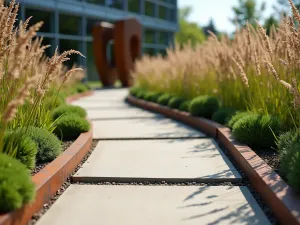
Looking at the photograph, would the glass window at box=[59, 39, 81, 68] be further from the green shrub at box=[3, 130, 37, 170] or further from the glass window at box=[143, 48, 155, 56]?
the green shrub at box=[3, 130, 37, 170]

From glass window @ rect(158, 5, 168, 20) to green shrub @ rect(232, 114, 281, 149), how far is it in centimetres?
2865

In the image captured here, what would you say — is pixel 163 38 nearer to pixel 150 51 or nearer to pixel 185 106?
pixel 150 51

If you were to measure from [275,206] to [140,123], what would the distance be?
4.59 meters

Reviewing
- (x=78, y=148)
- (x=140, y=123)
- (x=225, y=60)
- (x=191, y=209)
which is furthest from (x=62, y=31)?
(x=191, y=209)

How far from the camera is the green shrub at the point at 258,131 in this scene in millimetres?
4168

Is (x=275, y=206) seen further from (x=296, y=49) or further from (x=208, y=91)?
(x=208, y=91)

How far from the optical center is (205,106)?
6.47 metres

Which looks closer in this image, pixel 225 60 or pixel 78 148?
pixel 78 148

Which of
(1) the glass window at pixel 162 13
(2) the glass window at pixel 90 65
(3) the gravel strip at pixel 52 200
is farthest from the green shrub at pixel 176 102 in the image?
(1) the glass window at pixel 162 13

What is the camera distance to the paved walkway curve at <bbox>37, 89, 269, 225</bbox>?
273 centimetres

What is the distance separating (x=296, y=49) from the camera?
11.0 feet

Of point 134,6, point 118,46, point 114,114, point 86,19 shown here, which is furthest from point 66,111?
point 134,6

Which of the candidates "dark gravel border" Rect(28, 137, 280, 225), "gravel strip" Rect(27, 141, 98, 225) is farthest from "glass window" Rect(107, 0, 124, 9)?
"gravel strip" Rect(27, 141, 98, 225)

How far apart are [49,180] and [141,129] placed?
136 inches
